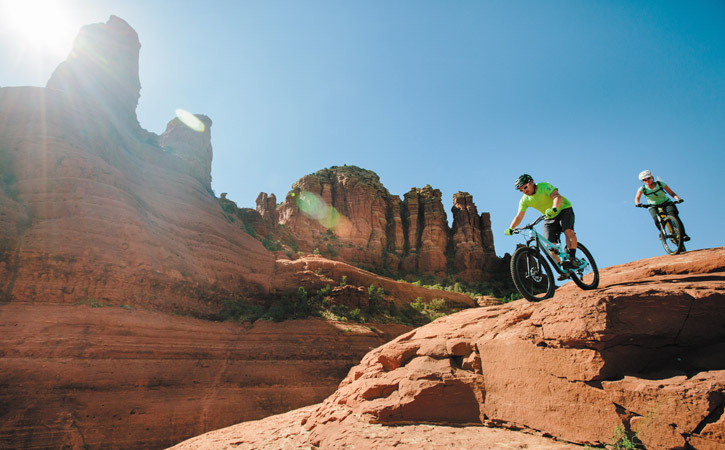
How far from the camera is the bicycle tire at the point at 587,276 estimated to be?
5.95 meters

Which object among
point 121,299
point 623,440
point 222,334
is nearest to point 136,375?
point 121,299

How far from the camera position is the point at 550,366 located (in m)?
4.61

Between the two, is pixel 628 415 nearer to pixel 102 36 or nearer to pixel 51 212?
pixel 51 212

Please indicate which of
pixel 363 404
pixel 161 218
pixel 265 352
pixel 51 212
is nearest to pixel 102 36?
pixel 161 218

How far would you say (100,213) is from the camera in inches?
713

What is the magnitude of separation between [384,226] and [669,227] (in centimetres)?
4718

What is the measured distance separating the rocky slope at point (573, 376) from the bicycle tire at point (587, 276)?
15.2 inches

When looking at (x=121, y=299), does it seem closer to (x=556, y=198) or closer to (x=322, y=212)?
(x=556, y=198)

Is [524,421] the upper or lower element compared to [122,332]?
lower

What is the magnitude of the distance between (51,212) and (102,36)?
22.0 metres

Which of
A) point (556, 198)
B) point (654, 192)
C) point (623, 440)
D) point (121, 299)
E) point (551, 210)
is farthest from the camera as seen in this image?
point (121, 299)

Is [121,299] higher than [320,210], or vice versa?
[320,210]

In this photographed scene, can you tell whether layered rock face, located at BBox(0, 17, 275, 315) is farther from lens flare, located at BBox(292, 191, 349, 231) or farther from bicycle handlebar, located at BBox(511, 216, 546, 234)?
lens flare, located at BBox(292, 191, 349, 231)

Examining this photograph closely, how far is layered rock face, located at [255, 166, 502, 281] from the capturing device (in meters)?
49.8
